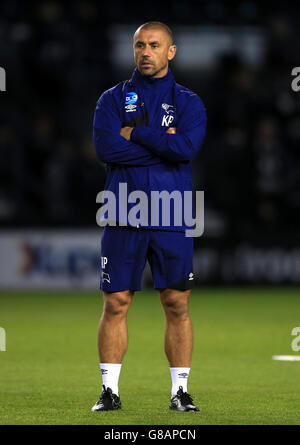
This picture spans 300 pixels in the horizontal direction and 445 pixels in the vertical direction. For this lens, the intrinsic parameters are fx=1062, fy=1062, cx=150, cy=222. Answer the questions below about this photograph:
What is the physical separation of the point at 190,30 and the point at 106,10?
1.67 metres

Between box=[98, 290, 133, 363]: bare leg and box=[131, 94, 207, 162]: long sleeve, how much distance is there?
890 mm

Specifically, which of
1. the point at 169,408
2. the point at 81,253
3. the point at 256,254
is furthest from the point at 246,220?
the point at 169,408

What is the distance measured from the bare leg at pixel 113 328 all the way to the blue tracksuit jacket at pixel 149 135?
50cm

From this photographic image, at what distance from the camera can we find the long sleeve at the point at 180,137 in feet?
21.0

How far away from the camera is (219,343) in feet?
33.9

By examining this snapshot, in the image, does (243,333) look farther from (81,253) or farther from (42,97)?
(42,97)

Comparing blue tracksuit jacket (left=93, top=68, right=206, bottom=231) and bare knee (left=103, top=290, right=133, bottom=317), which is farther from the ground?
blue tracksuit jacket (left=93, top=68, right=206, bottom=231)

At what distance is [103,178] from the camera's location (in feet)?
54.6

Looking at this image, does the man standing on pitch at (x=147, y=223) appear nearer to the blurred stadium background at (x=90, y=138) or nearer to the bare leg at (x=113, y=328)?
the bare leg at (x=113, y=328)

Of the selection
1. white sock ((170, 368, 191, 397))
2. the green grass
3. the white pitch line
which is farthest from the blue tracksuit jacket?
the white pitch line

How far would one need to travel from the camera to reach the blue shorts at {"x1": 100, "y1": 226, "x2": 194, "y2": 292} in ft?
21.2

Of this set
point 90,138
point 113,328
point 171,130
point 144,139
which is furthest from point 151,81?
point 90,138

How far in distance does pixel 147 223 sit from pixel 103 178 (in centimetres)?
1021

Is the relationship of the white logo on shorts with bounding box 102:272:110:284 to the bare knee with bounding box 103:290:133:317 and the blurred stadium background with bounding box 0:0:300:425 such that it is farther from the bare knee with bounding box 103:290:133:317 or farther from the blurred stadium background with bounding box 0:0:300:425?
the blurred stadium background with bounding box 0:0:300:425
